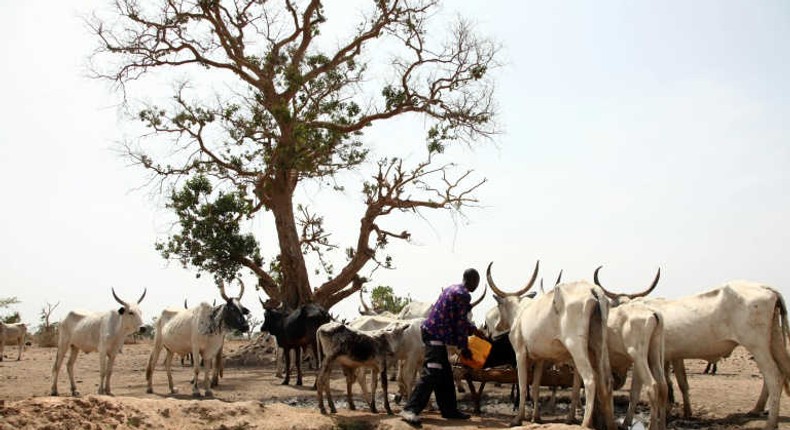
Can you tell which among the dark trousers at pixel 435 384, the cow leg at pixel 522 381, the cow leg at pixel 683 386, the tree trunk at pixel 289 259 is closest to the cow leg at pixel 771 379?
the cow leg at pixel 683 386

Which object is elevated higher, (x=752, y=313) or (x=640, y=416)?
(x=752, y=313)

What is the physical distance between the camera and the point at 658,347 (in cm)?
931

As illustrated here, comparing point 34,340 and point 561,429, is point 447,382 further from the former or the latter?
point 34,340

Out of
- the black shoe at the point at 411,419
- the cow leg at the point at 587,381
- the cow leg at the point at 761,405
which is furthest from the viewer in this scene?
the cow leg at the point at 761,405

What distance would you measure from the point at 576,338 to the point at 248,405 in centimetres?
413

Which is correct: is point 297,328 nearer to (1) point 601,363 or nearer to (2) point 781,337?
(1) point 601,363

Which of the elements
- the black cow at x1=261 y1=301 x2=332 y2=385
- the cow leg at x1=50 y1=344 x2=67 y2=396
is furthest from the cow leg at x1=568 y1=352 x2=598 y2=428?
the cow leg at x1=50 y1=344 x2=67 y2=396

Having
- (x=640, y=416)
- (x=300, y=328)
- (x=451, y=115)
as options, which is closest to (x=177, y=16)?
(x=451, y=115)

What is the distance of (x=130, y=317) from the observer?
43.2ft

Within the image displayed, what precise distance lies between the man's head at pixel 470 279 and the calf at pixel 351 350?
1778mm

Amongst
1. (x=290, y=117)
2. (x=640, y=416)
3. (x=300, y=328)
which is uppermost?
(x=290, y=117)

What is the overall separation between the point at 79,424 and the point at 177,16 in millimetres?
15464

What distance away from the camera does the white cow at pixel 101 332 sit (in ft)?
42.2

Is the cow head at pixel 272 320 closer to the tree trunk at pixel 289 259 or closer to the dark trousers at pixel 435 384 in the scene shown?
the tree trunk at pixel 289 259
